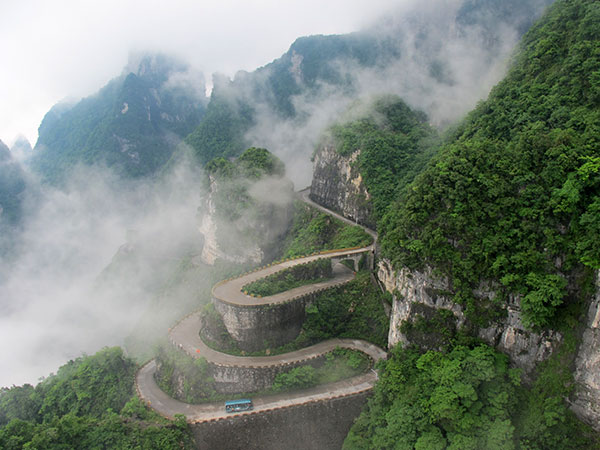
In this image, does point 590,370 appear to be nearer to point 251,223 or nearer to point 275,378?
point 275,378

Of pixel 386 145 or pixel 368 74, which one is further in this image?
pixel 368 74

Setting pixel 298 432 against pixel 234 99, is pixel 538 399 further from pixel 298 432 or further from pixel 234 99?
pixel 234 99

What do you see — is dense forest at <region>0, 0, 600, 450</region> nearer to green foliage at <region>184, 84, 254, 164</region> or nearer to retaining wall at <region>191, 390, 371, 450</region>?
retaining wall at <region>191, 390, 371, 450</region>

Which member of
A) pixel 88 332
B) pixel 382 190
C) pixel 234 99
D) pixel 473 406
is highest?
pixel 234 99

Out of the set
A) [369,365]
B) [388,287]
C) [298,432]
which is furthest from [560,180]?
[298,432]

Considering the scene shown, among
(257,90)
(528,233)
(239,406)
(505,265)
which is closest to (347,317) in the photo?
(239,406)

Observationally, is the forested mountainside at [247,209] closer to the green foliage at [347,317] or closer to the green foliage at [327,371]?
the green foliage at [347,317]

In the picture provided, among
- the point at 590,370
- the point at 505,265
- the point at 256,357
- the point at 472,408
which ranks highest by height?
the point at 505,265
